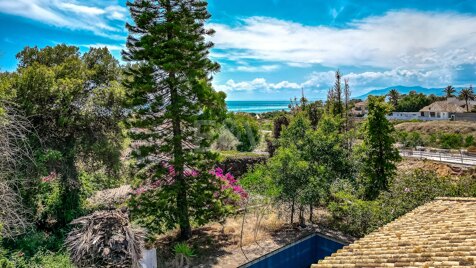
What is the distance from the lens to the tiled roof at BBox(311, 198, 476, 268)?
468 centimetres

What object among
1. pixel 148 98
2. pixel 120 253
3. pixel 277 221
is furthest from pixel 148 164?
pixel 277 221

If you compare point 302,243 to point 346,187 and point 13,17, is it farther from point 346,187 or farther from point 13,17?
point 13,17

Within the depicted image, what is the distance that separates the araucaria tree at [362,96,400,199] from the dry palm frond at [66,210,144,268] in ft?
31.6

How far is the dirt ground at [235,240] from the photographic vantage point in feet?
33.8

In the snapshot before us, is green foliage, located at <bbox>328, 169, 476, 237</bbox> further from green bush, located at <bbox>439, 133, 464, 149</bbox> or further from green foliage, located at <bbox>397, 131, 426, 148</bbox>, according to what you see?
green bush, located at <bbox>439, 133, 464, 149</bbox>

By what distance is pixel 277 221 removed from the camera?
44.6 feet

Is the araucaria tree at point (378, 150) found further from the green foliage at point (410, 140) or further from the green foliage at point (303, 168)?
the green foliage at point (410, 140)

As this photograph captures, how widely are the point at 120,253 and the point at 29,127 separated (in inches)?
236

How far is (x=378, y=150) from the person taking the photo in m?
13.1

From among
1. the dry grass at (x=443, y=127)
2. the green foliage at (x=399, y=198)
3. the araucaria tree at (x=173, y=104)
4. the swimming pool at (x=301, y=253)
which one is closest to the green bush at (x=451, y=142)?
the dry grass at (x=443, y=127)

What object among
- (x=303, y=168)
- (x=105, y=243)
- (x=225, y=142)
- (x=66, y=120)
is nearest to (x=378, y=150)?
(x=303, y=168)

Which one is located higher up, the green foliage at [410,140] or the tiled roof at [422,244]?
the green foliage at [410,140]

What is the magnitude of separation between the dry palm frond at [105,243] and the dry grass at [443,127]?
1952 inches

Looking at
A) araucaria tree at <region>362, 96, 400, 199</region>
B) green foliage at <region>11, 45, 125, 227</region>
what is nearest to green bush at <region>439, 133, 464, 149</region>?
araucaria tree at <region>362, 96, 400, 199</region>
